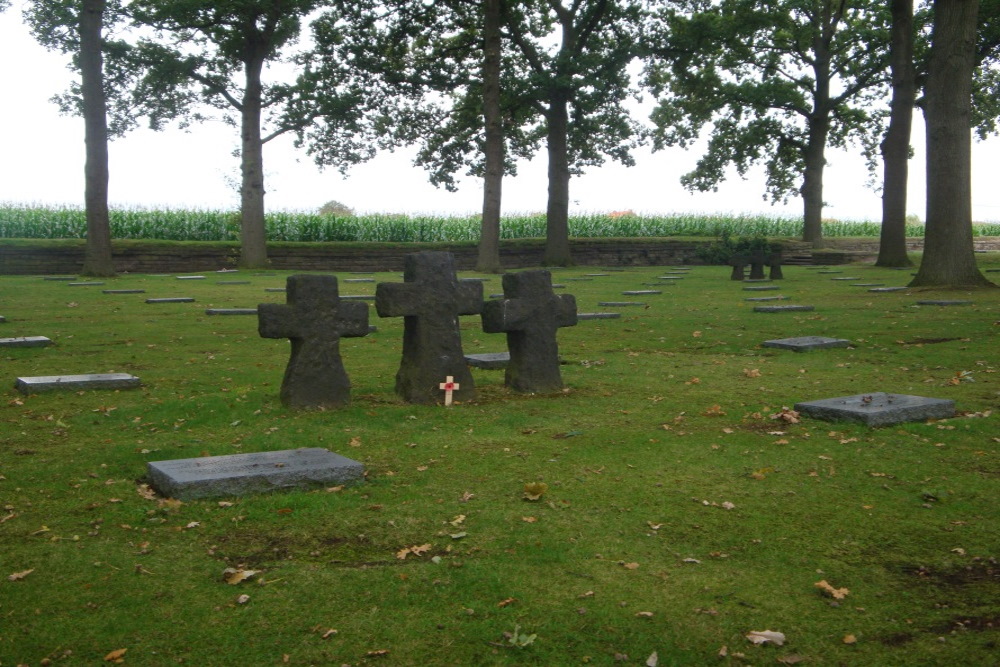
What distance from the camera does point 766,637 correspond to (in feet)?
11.6

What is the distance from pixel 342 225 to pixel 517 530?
3803cm

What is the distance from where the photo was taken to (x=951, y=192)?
17.7 metres

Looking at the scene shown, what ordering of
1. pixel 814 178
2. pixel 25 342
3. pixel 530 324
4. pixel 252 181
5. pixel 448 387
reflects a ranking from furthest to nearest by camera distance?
1. pixel 814 178
2. pixel 252 181
3. pixel 25 342
4. pixel 530 324
5. pixel 448 387

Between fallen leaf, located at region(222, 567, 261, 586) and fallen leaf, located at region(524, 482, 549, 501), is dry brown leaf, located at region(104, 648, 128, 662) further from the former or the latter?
fallen leaf, located at region(524, 482, 549, 501)

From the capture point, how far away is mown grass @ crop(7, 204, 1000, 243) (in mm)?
36438

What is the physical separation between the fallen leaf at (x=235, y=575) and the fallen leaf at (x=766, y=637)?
1.91 m

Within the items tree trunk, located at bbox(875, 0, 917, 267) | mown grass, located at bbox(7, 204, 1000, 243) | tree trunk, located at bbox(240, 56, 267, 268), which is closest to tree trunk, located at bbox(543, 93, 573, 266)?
mown grass, located at bbox(7, 204, 1000, 243)

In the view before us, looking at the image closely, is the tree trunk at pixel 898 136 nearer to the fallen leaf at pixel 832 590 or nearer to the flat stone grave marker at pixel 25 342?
the flat stone grave marker at pixel 25 342

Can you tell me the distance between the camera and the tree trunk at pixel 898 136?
25.3m

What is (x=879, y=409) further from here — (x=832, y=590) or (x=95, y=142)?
(x=95, y=142)

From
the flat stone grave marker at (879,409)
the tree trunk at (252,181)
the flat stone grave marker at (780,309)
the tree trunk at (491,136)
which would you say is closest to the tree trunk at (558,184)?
the tree trunk at (491,136)

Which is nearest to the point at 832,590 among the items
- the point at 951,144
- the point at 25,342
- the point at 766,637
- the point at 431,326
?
the point at 766,637

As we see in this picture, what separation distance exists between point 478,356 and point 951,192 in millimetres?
11667

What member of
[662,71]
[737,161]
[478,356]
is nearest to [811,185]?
[737,161]
